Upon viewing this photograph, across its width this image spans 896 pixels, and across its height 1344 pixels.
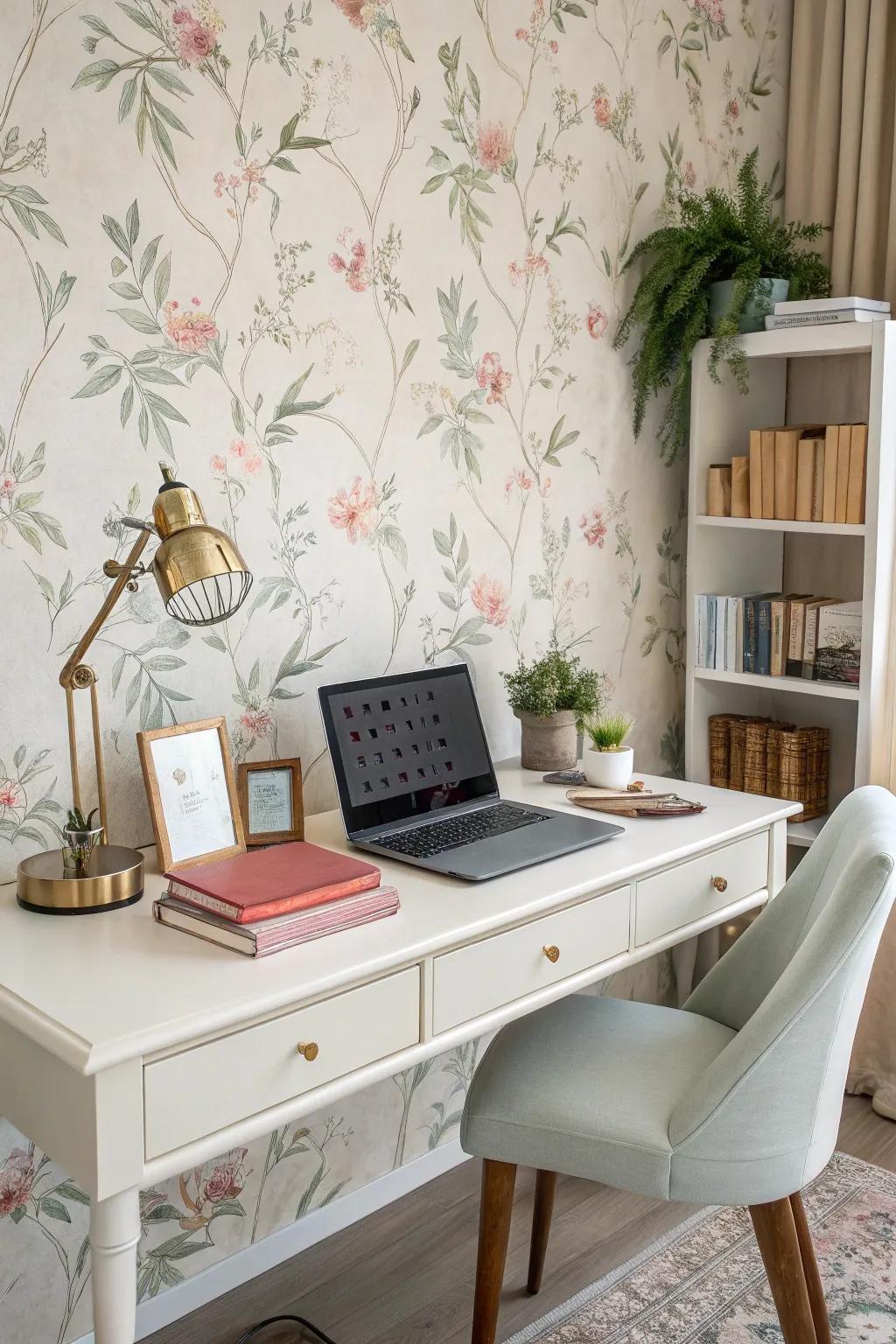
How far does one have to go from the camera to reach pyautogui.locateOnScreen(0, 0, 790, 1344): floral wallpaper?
1667 millimetres

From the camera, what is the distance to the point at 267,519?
1944 millimetres

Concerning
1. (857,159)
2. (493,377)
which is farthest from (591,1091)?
(857,159)

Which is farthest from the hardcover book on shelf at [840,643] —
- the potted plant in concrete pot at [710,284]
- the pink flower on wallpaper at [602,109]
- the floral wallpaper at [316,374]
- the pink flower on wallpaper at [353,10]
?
the pink flower on wallpaper at [353,10]

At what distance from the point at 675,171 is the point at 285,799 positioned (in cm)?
167

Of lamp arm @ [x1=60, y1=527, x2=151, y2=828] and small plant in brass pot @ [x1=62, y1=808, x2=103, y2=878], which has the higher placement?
lamp arm @ [x1=60, y1=527, x2=151, y2=828]

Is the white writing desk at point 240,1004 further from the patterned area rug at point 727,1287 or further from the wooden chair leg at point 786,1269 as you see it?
the patterned area rug at point 727,1287

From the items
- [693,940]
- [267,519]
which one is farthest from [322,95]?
[693,940]

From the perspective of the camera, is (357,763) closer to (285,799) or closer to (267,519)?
(285,799)

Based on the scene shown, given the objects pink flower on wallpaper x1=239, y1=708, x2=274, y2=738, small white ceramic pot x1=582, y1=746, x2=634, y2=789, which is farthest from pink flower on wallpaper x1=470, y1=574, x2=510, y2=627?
pink flower on wallpaper x1=239, y1=708, x2=274, y2=738

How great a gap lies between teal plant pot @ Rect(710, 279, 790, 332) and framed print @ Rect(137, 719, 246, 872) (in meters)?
1.45

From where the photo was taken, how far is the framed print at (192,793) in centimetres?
165

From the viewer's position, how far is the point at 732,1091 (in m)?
1.52

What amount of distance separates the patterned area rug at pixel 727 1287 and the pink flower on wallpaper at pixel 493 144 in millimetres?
1963

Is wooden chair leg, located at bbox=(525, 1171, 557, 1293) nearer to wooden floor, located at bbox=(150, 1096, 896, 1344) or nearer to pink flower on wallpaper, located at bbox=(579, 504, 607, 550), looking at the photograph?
wooden floor, located at bbox=(150, 1096, 896, 1344)
